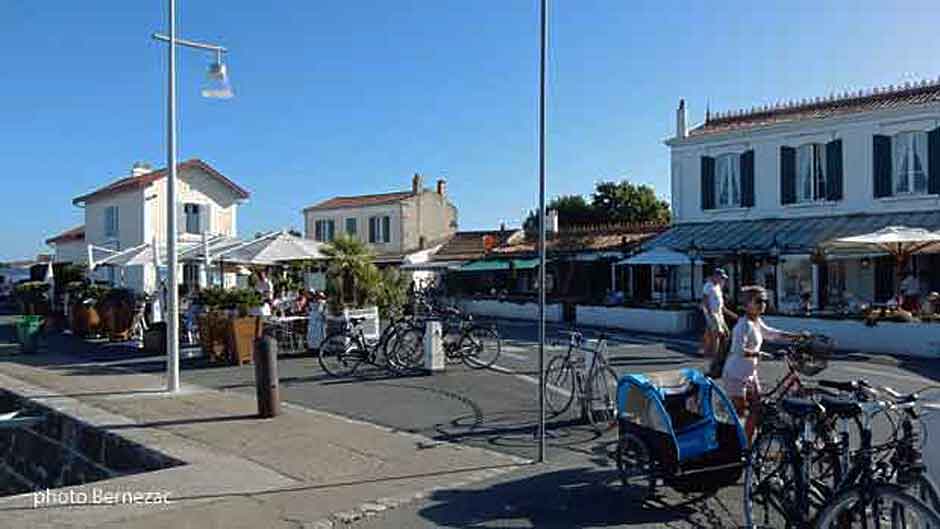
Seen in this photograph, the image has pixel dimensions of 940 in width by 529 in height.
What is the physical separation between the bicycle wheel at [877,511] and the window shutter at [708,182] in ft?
80.2

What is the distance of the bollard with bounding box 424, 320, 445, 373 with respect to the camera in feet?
44.5

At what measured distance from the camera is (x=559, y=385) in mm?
10562

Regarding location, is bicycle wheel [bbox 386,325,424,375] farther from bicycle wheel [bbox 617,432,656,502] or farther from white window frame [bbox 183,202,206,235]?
white window frame [bbox 183,202,206,235]

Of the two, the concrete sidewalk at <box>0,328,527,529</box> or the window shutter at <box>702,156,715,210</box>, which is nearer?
the concrete sidewalk at <box>0,328,527,529</box>

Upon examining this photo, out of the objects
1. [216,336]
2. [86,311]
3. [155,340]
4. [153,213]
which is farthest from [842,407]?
[153,213]

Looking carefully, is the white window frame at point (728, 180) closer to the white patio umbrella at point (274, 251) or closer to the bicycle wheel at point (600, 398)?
the white patio umbrella at point (274, 251)

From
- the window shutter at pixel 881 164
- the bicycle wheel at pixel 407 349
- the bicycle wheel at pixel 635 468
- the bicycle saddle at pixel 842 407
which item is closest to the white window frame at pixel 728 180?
the window shutter at pixel 881 164

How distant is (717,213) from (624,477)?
22140mm

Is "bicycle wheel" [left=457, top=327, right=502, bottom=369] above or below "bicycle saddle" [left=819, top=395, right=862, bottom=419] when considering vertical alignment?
below

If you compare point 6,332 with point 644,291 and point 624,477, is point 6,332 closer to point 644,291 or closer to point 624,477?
point 644,291

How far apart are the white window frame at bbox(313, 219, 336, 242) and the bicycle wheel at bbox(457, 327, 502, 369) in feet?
120

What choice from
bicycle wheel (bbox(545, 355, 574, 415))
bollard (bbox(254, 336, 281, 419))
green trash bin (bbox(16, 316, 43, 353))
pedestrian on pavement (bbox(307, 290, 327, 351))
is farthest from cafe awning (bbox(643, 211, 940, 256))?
green trash bin (bbox(16, 316, 43, 353))

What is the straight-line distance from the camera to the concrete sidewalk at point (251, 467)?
6117 millimetres

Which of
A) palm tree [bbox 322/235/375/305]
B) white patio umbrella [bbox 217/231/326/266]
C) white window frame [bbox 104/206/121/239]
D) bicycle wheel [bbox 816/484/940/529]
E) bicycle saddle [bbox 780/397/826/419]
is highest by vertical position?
white window frame [bbox 104/206/121/239]
